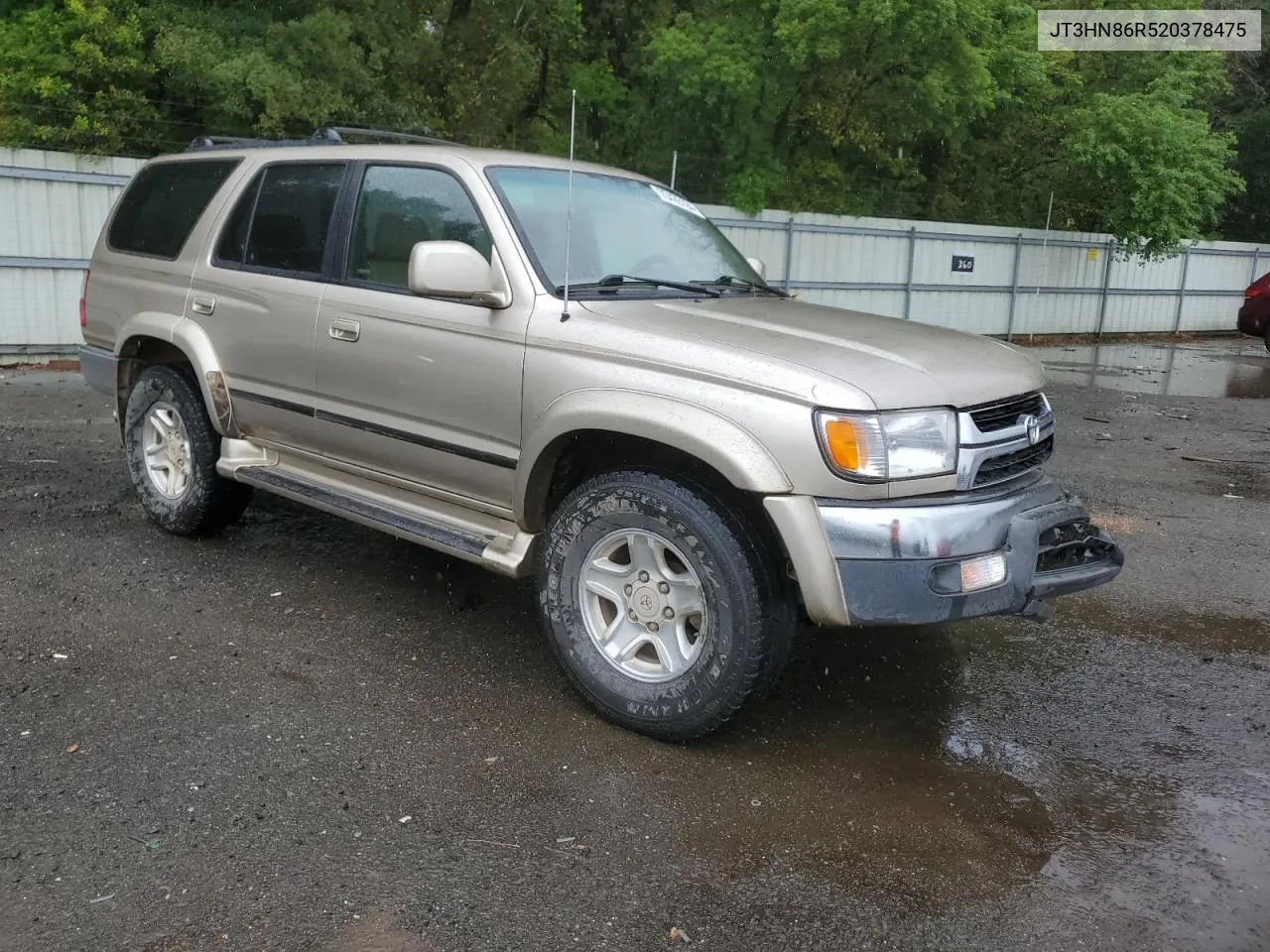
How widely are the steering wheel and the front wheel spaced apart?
1055mm

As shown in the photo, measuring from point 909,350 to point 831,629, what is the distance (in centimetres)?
163

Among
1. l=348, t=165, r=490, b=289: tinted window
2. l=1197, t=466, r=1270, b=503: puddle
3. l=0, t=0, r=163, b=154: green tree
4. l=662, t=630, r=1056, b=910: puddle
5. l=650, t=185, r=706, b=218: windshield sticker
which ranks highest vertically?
l=0, t=0, r=163, b=154: green tree

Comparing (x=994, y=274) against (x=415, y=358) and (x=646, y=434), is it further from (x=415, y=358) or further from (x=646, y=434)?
(x=646, y=434)

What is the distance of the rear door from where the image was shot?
16.1ft

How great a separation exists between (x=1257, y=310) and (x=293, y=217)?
18.0 m

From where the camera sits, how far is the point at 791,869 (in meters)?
3.12

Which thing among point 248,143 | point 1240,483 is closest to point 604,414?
point 248,143

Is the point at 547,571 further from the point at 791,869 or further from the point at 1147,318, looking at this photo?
the point at 1147,318

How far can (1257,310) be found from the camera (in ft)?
60.6

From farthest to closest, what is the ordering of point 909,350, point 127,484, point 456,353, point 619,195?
point 127,484 < point 619,195 < point 456,353 < point 909,350

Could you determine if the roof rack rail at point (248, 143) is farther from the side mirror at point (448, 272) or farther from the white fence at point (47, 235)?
the white fence at point (47, 235)

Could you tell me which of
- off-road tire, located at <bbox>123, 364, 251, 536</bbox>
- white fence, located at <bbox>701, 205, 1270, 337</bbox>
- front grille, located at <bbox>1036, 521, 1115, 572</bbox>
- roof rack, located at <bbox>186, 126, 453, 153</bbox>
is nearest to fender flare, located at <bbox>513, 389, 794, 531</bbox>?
front grille, located at <bbox>1036, 521, 1115, 572</bbox>

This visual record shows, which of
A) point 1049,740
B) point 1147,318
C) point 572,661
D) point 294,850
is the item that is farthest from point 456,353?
point 1147,318

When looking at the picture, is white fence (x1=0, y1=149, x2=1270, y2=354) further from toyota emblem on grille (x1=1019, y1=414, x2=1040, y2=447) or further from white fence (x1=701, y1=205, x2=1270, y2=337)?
toyota emblem on grille (x1=1019, y1=414, x2=1040, y2=447)
